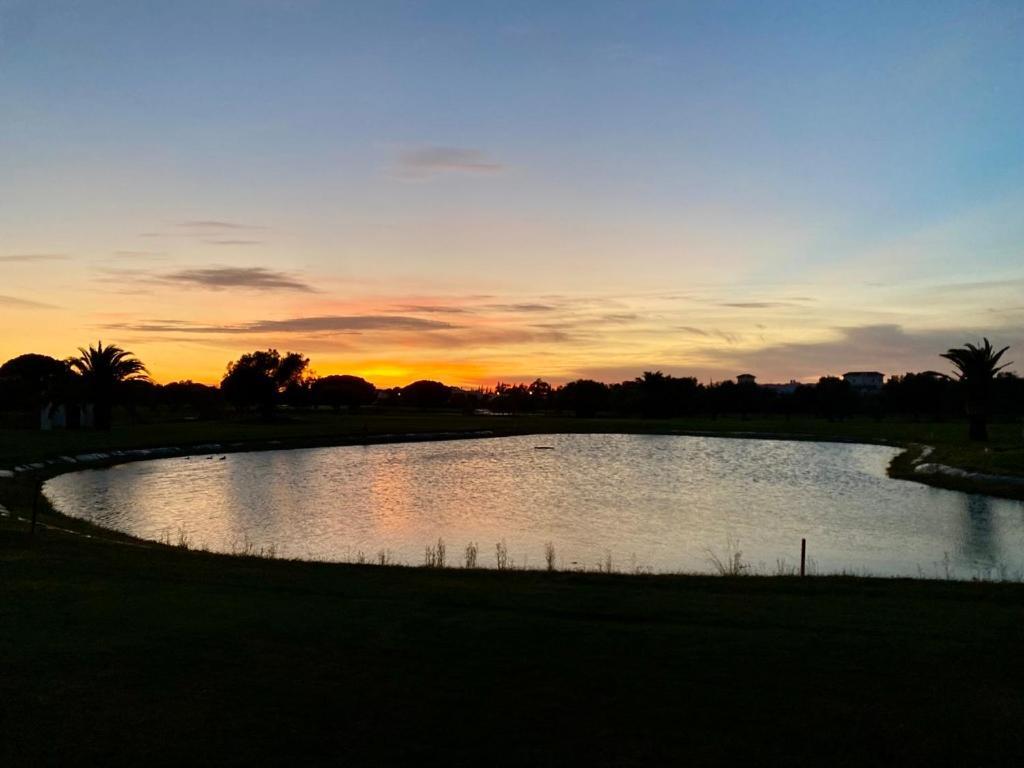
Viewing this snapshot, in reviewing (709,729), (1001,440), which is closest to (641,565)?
(709,729)

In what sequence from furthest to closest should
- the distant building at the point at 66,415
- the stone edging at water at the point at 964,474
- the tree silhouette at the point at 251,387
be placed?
the tree silhouette at the point at 251,387
the distant building at the point at 66,415
the stone edging at water at the point at 964,474

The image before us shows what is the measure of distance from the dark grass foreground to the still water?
932cm

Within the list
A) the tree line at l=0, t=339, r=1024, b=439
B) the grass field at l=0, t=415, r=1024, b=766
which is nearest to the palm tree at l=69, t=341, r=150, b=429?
the tree line at l=0, t=339, r=1024, b=439

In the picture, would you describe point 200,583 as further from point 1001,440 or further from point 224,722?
point 1001,440

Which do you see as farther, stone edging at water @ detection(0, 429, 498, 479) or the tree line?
the tree line

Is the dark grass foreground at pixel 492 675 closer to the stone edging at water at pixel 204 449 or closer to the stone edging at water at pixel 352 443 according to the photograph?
the stone edging at water at pixel 352 443

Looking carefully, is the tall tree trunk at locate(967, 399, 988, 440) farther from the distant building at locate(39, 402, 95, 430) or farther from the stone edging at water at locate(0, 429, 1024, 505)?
the distant building at locate(39, 402, 95, 430)

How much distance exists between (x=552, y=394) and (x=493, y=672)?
589ft

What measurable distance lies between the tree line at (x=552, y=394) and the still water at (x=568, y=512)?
19813mm

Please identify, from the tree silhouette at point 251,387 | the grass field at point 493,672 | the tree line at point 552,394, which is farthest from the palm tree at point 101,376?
the grass field at point 493,672

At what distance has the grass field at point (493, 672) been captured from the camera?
6.50 metres

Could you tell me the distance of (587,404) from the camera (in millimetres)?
159125

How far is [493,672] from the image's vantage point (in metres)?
8.28

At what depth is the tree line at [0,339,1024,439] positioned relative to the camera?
67.7 m
